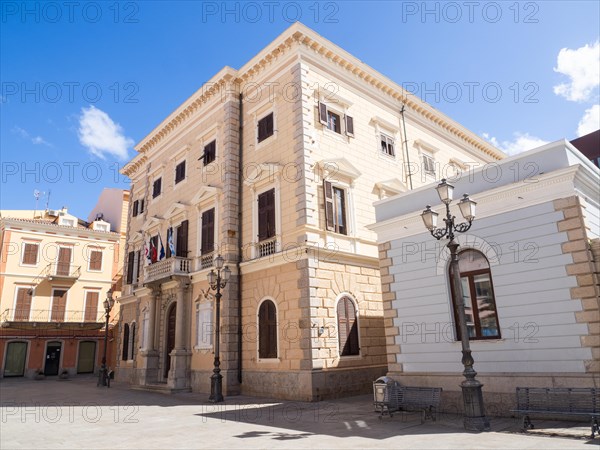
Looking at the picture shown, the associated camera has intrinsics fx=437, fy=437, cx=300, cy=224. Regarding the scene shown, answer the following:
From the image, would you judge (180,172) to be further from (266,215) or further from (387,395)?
(387,395)

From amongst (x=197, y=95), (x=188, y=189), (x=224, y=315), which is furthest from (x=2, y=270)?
(x=224, y=315)

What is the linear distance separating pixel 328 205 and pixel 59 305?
90.4 feet

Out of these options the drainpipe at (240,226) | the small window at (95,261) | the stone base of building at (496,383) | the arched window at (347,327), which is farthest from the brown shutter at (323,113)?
the small window at (95,261)

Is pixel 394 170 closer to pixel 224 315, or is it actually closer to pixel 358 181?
pixel 358 181

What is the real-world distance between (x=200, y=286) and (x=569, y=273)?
14.0 metres

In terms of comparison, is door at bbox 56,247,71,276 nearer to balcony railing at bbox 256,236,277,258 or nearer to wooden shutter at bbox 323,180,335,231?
balcony railing at bbox 256,236,277,258

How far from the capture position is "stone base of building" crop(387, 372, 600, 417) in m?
8.76

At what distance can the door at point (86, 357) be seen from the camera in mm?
34625

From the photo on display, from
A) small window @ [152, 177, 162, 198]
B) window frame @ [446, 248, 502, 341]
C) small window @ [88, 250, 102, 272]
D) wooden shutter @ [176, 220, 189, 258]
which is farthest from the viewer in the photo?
small window @ [88, 250, 102, 272]

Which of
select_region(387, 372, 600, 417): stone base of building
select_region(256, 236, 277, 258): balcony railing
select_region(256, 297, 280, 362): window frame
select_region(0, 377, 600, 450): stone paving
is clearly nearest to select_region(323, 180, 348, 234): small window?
select_region(256, 236, 277, 258): balcony railing

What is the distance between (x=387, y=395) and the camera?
35.3 feet

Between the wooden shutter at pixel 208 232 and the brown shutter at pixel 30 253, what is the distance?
21.7 m

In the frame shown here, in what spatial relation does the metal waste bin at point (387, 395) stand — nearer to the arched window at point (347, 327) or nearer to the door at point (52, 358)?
the arched window at point (347, 327)

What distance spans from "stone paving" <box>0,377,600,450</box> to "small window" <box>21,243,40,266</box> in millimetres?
22552
